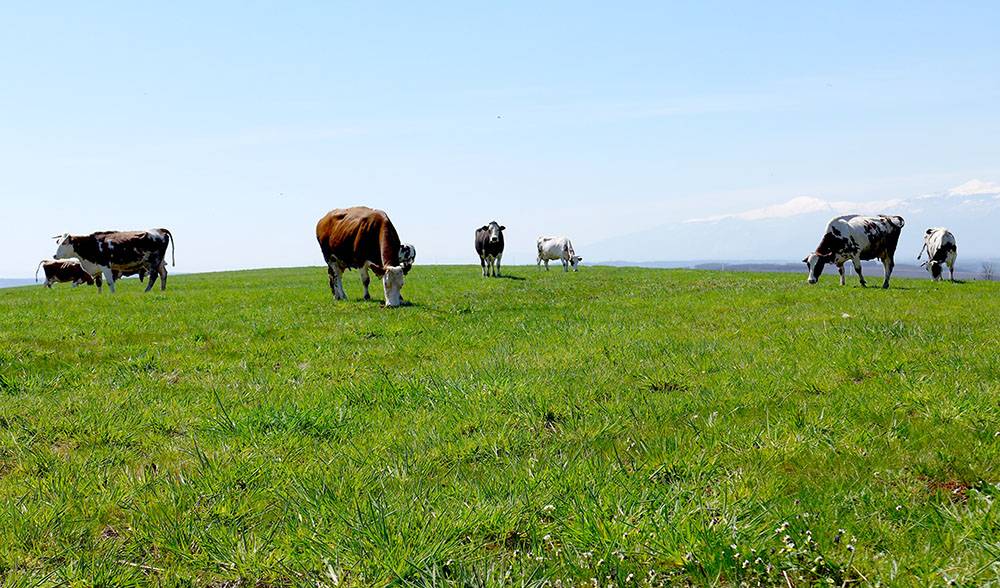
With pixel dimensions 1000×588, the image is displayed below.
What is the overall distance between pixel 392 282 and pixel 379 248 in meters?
1.70

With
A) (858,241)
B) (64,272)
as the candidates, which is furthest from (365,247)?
(64,272)

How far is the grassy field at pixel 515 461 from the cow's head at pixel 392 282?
5914 mm

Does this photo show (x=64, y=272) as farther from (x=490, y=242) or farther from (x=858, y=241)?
(x=858, y=241)

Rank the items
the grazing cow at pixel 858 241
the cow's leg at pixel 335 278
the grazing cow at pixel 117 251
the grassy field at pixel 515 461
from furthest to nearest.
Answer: the grazing cow at pixel 117 251, the grazing cow at pixel 858 241, the cow's leg at pixel 335 278, the grassy field at pixel 515 461

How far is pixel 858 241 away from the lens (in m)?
21.7

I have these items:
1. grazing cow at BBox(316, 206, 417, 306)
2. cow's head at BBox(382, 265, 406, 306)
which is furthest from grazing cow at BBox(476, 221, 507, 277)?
cow's head at BBox(382, 265, 406, 306)

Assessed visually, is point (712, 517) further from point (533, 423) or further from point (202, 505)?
point (202, 505)

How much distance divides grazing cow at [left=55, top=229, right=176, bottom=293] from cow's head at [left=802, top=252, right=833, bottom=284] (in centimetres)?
2784

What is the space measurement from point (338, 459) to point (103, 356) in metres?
7.21

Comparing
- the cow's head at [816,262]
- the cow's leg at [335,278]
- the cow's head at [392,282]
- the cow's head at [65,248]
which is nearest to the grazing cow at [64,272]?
the cow's head at [65,248]

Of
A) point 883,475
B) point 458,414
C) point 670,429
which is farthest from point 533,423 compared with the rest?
point 883,475

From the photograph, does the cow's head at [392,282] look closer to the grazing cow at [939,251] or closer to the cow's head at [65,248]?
the cow's head at [65,248]

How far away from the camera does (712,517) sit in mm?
3820

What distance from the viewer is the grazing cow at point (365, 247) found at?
16.8 m
